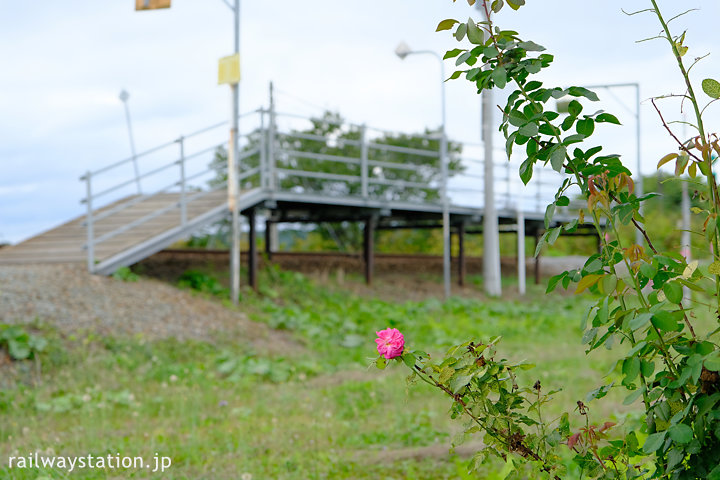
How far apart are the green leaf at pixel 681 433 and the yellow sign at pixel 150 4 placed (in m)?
10.4

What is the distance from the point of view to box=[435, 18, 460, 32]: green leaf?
75.8 inches

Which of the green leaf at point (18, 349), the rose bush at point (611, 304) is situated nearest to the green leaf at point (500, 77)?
the rose bush at point (611, 304)

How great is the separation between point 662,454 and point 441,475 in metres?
2.45

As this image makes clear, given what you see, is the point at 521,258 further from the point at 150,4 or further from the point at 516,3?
the point at 516,3

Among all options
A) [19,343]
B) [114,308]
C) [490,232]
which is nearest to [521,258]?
[490,232]

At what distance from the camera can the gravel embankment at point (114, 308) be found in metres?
8.59

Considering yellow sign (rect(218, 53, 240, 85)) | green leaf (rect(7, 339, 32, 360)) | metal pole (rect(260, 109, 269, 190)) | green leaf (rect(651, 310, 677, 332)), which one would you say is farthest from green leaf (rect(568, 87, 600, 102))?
metal pole (rect(260, 109, 269, 190))

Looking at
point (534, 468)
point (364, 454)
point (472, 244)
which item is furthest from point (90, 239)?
point (472, 244)

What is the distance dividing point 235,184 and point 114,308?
11.3 ft

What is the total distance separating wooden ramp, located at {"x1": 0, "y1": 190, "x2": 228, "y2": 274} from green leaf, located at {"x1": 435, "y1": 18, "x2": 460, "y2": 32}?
386 inches

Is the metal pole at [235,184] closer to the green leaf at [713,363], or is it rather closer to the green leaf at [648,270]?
the green leaf at [648,270]

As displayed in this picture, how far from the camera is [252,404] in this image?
5.96 meters

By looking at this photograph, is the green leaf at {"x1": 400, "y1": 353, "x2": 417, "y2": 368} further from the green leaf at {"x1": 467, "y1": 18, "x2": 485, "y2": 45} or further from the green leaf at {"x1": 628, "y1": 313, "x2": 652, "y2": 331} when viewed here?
the green leaf at {"x1": 467, "y1": 18, "x2": 485, "y2": 45}

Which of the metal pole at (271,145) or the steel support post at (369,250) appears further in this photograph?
the steel support post at (369,250)
